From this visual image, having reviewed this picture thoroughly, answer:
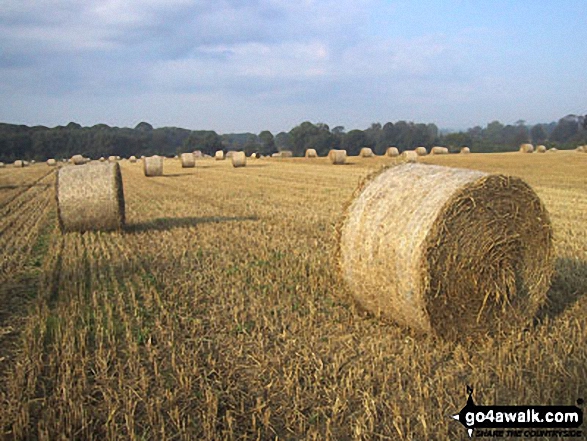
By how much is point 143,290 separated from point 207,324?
1.49 m

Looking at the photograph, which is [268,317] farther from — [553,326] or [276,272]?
[553,326]

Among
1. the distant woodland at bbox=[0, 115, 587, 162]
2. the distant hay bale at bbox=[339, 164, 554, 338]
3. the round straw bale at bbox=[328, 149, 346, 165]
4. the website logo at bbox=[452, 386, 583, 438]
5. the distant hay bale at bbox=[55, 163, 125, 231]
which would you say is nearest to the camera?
the website logo at bbox=[452, 386, 583, 438]

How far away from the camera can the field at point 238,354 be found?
3.59 meters

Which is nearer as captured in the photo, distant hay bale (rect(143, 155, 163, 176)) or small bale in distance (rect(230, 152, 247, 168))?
distant hay bale (rect(143, 155, 163, 176))

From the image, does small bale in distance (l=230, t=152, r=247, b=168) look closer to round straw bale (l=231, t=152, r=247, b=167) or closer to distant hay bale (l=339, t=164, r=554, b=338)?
round straw bale (l=231, t=152, r=247, b=167)

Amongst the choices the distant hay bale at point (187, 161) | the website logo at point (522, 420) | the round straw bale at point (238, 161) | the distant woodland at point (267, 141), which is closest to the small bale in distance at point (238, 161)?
the round straw bale at point (238, 161)

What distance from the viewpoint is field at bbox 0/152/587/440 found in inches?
141

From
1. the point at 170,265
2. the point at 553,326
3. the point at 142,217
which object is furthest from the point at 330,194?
the point at 553,326

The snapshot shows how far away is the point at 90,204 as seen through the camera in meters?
10.7

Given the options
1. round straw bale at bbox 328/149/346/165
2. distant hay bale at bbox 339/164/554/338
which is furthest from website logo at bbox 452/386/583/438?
round straw bale at bbox 328/149/346/165

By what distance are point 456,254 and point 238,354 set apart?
83.0 inches

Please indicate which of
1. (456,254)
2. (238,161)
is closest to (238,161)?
(238,161)

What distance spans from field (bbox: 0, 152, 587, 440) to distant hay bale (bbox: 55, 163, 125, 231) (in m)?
2.10

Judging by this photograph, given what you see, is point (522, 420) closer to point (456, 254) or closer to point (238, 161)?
point (456, 254)
